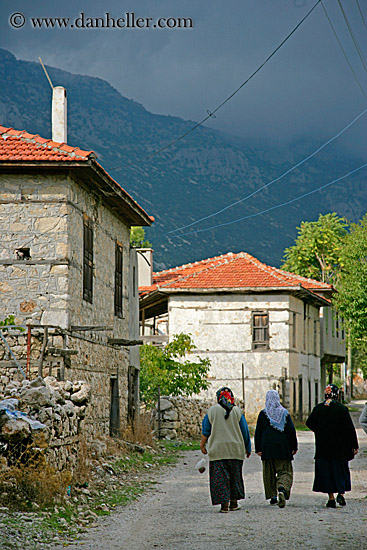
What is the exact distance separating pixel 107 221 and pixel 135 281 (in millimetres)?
4095

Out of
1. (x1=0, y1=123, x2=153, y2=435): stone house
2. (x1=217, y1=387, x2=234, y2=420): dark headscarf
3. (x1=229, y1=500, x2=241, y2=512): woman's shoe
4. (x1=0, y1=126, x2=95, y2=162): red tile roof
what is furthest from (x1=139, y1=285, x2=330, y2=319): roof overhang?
(x1=229, y1=500, x2=241, y2=512): woman's shoe

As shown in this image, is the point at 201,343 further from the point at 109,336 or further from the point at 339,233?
the point at 339,233

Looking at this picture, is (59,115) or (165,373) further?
(165,373)

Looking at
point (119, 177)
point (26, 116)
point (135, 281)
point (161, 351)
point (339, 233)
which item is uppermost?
point (26, 116)

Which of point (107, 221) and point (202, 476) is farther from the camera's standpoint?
point (107, 221)

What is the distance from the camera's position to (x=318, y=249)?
5566cm

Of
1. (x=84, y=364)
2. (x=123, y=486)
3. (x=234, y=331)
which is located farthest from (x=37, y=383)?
(x=234, y=331)

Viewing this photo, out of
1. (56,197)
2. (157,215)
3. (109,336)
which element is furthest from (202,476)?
(157,215)

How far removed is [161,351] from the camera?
26188mm

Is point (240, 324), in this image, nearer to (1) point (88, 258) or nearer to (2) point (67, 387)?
(1) point (88, 258)

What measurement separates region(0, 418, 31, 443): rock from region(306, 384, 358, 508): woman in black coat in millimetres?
3961

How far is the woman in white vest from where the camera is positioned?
1033 cm

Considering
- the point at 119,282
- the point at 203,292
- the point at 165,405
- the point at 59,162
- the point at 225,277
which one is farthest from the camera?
the point at 225,277

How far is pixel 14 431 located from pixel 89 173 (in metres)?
6.91
